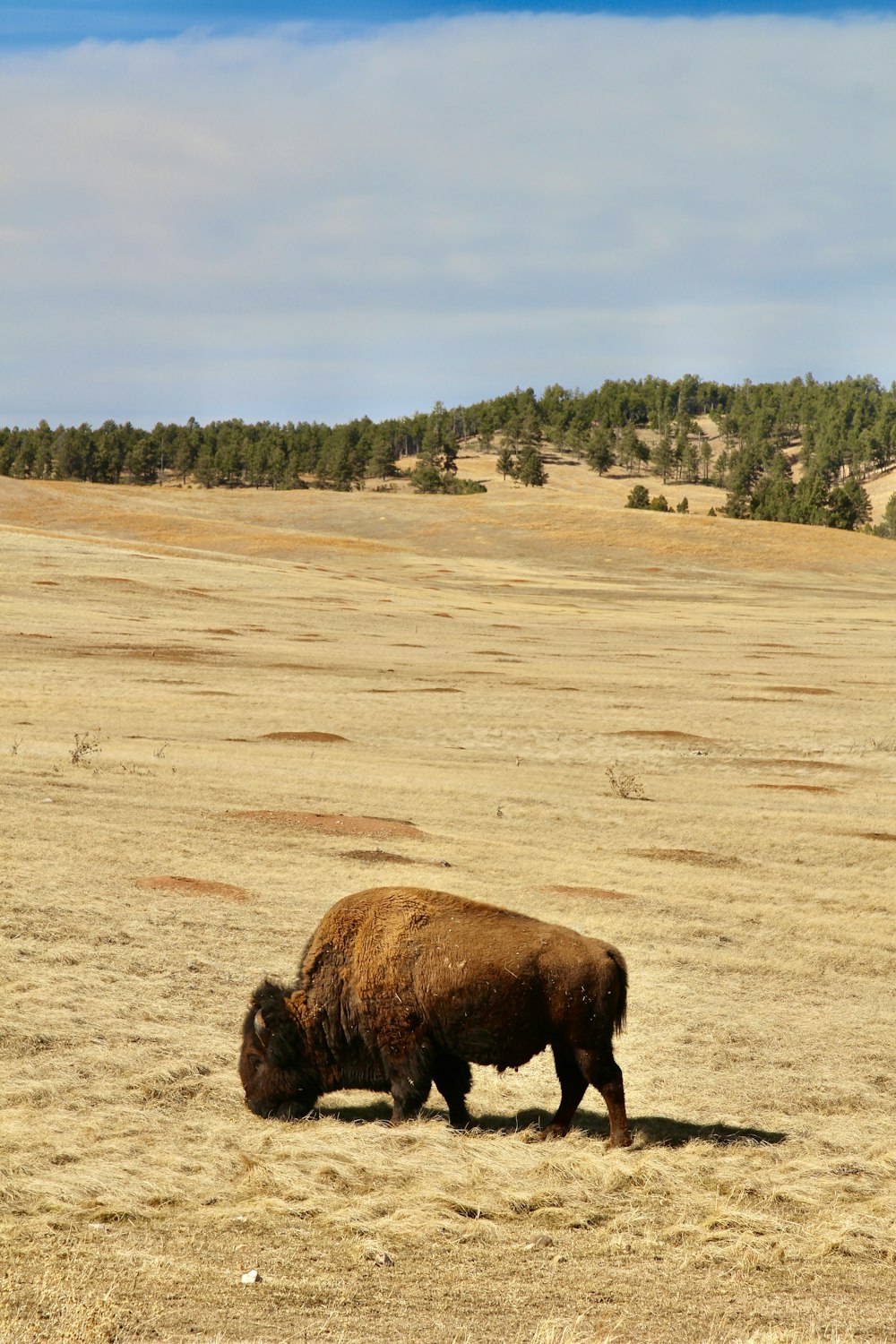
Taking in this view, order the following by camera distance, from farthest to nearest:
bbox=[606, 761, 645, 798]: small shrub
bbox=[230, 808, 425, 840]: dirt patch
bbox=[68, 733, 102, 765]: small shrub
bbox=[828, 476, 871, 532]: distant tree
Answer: bbox=[828, 476, 871, 532]: distant tree, bbox=[606, 761, 645, 798]: small shrub, bbox=[68, 733, 102, 765]: small shrub, bbox=[230, 808, 425, 840]: dirt patch

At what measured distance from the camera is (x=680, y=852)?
19875mm

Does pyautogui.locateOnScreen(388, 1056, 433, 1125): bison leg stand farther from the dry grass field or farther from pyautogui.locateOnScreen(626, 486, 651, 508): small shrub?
pyautogui.locateOnScreen(626, 486, 651, 508): small shrub

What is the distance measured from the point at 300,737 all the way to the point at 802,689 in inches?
740

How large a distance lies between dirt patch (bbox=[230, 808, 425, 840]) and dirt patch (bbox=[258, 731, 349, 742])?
8349 mm

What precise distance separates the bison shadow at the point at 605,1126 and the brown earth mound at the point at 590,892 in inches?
250

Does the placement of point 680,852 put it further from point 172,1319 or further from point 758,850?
point 172,1319

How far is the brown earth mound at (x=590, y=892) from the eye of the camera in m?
16.4

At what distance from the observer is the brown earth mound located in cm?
1638

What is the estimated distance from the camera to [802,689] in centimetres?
4091

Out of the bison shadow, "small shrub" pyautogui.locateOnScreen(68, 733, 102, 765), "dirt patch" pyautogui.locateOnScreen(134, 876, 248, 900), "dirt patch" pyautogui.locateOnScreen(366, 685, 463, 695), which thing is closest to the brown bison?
the bison shadow

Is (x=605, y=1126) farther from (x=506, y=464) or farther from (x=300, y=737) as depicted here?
(x=506, y=464)

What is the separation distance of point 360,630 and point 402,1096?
1817 inches

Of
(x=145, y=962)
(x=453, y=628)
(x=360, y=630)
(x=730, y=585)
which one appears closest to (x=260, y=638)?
(x=360, y=630)

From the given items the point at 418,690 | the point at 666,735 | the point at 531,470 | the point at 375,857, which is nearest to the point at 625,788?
the point at 666,735
